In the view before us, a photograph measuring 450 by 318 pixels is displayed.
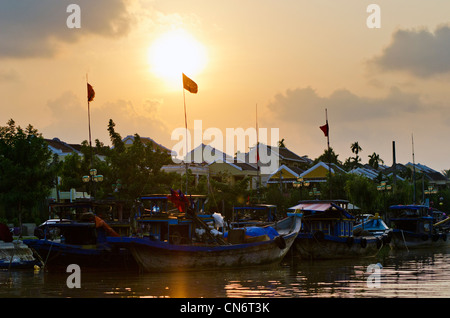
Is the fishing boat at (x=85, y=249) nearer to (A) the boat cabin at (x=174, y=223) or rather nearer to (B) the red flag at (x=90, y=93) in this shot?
(A) the boat cabin at (x=174, y=223)

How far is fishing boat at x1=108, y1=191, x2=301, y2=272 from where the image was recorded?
25141mm

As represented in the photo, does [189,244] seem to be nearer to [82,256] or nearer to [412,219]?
[82,256]

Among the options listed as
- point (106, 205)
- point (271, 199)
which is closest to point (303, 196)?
point (271, 199)

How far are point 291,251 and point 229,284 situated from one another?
11715mm

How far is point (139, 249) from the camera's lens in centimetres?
2503

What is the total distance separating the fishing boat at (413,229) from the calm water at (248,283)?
1293cm

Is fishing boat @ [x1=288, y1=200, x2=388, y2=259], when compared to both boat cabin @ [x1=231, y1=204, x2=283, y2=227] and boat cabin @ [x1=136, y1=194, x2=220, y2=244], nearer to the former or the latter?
boat cabin @ [x1=231, y1=204, x2=283, y2=227]

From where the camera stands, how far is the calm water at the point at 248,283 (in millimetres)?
20047

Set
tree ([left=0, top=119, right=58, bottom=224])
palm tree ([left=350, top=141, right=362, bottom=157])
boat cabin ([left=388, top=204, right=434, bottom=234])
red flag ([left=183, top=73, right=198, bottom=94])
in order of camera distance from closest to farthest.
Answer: red flag ([left=183, top=73, right=198, bottom=94]), tree ([left=0, top=119, right=58, bottom=224]), boat cabin ([left=388, top=204, right=434, bottom=234]), palm tree ([left=350, top=141, right=362, bottom=157])

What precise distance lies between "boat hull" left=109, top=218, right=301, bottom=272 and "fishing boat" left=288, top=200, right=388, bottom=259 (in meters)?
4.82

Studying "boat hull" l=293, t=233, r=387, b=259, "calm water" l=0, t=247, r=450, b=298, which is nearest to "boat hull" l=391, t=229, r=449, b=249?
"boat hull" l=293, t=233, r=387, b=259

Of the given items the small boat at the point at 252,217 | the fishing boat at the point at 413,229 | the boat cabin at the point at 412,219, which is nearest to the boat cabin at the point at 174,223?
the small boat at the point at 252,217

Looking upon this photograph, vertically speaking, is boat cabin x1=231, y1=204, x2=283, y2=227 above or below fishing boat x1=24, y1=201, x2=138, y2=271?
above
